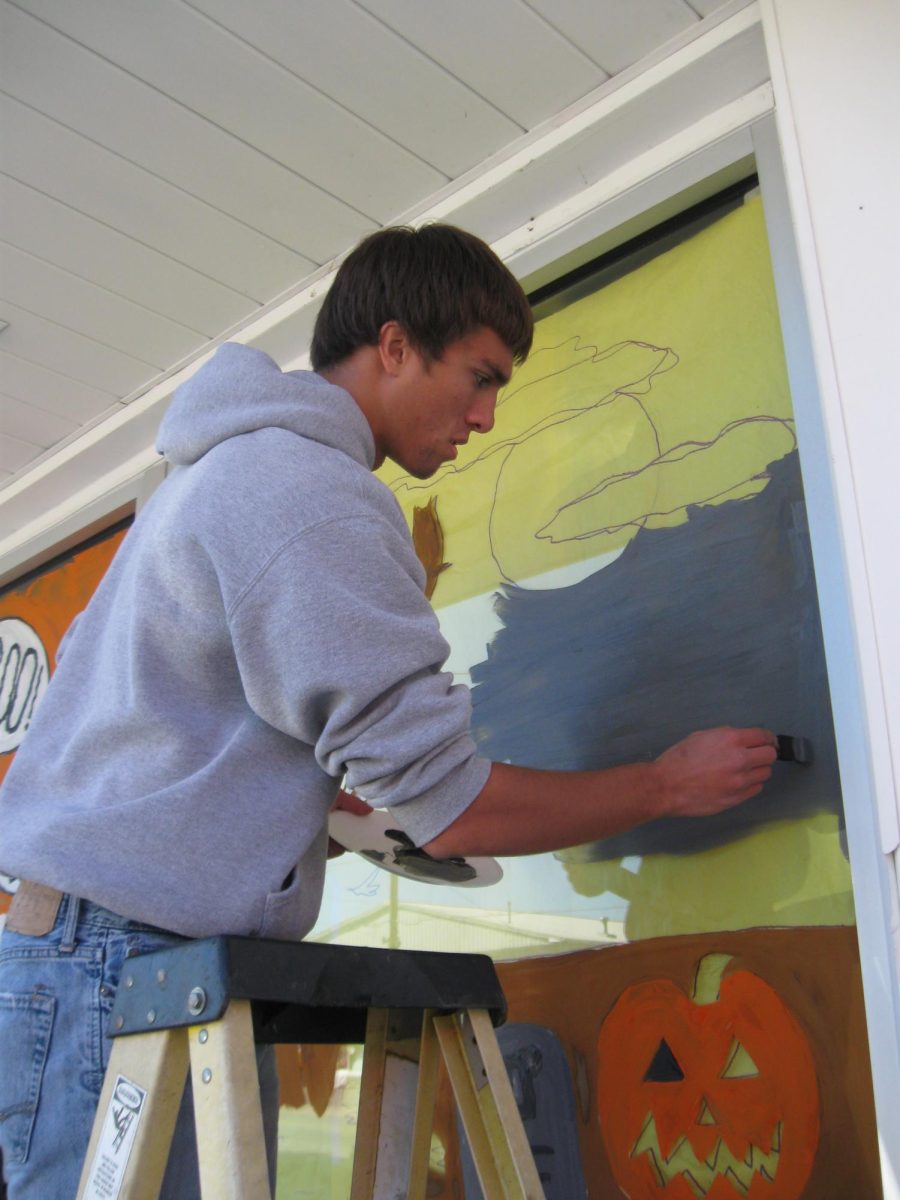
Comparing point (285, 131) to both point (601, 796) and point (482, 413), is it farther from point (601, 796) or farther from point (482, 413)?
point (601, 796)

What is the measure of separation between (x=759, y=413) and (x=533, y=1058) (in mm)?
1061

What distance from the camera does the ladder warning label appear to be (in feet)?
3.45

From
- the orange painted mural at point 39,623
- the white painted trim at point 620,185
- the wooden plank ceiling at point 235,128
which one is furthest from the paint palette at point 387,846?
the orange painted mural at point 39,623

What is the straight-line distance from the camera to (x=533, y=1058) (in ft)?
5.84

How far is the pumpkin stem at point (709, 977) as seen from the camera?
5.21 ft

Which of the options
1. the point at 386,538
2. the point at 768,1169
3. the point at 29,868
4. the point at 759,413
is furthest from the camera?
the point at 759,413

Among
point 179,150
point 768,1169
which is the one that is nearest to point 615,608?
point 768,1169

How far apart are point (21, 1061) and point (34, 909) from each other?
147 mm

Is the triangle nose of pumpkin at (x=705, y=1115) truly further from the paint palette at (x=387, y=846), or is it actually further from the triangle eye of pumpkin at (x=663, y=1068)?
the paint palette at (x=387, y=846)

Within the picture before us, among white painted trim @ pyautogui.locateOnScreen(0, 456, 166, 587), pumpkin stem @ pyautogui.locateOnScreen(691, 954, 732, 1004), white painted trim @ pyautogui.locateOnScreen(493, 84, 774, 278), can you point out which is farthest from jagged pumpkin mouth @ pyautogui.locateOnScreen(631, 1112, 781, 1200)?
white painted trim @ pyautogui.locateOnScreen(0, 456, 166, 587)

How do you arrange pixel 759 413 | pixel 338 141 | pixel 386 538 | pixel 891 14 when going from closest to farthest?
pixel 386 538
pixel 891 14
pixel 759 413
pixel 338 141

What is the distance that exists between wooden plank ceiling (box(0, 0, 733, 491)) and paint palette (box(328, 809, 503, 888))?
51.1 inches

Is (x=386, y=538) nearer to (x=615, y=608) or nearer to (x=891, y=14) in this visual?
(x=615, y=608)

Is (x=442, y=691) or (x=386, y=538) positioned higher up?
(x=386, y=538)
